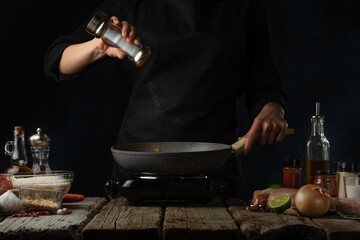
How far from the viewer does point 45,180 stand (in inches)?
56.2

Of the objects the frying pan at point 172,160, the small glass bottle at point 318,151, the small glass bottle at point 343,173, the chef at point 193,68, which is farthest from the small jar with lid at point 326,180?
the chef at point 193,68

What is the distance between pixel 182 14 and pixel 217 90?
352 millimetres

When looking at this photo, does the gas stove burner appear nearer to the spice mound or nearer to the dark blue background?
the spice mound

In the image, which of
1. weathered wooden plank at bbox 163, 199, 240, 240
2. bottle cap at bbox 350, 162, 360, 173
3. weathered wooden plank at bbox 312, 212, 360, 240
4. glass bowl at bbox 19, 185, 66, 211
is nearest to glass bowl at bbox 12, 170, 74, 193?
glass bowl at bbox 19, 185, 66, 211

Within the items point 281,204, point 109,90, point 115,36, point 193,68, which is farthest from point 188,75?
point 109,90

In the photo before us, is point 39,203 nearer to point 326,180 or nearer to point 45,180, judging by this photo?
point 45,180

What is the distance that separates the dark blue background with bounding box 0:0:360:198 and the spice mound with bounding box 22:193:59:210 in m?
1.82

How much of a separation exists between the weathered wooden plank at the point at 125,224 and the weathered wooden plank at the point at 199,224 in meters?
0.03

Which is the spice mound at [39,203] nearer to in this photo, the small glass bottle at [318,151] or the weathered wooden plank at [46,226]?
the weathered wooden plank at [46,226]

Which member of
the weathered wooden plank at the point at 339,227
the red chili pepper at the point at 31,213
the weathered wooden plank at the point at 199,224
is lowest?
the weathered wooden plank at the point at 339,227

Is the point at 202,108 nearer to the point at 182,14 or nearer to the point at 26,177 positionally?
the point at 182,14

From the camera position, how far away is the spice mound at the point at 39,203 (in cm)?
135

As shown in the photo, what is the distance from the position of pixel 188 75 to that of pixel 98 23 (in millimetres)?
688

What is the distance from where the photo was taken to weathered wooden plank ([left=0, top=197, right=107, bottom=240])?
43.9 inches
